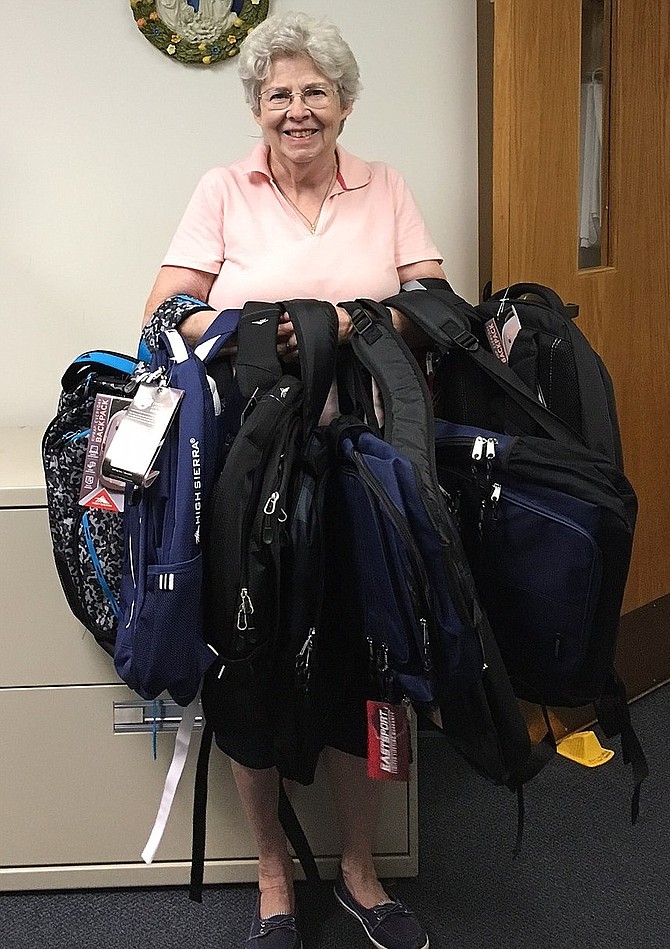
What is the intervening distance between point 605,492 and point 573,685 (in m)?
0.29

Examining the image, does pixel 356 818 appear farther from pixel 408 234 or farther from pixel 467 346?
pixel 408 234

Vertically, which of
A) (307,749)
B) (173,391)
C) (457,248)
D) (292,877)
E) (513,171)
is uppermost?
(513,171)

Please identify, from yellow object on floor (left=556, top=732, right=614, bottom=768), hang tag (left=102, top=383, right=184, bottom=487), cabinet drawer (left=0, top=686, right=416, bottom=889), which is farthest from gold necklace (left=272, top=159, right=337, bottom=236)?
yellow object on floor (left=556, top=732, right=614, bottom=768)

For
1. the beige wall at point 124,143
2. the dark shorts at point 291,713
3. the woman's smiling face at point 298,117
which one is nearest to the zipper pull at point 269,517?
the dark shorts at point 291,713

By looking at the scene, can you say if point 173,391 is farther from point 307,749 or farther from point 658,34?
point 658,34

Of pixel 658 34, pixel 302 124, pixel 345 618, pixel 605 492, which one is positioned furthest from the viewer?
pixel 658 34

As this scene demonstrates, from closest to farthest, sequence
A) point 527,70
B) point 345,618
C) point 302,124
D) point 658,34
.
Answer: point 345,618 → point 302,124 → point 527,70 → point 658,34

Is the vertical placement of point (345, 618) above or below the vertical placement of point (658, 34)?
below

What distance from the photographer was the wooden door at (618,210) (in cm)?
200

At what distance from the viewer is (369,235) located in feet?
5.81

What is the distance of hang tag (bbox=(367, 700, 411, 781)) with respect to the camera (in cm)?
139

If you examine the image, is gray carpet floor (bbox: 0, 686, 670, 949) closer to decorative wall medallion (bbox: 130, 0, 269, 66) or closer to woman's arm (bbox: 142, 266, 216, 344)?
woman's arm (bbox: 142, 266, 216, 344)

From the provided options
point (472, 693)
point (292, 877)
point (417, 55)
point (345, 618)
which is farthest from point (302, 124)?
point (292, 877)

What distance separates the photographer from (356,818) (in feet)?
5.62
